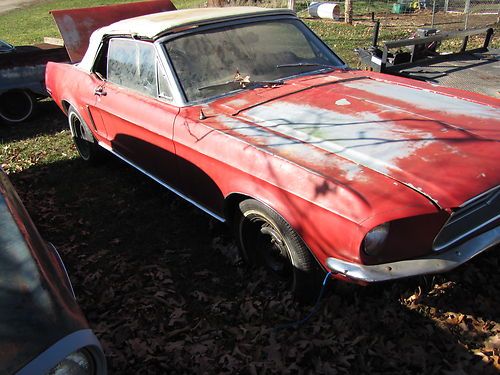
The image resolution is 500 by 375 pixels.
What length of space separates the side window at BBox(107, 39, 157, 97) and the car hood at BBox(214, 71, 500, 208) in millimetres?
774

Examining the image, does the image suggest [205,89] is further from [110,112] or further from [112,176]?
[112,176]

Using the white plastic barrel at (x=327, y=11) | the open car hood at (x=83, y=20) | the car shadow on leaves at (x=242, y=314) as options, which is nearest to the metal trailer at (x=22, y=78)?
the open car hood at (x=83, y=20)

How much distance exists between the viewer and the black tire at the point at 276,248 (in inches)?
104

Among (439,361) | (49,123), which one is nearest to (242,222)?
(439,361)

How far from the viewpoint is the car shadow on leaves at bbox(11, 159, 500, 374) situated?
2605 millimetres

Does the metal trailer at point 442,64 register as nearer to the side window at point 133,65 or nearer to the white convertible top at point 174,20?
the white convertible top at point 174,20

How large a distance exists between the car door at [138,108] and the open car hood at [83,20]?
2.20 meters

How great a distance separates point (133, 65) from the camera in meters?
3.95

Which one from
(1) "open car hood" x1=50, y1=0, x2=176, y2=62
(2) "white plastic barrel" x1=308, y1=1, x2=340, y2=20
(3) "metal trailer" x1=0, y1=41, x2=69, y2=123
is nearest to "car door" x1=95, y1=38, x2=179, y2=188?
(1) "open car hood" x1=50, y1=0, x2=176, y2=62

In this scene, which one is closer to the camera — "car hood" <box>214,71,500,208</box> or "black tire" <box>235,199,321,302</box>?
"car hood" <box>214,71,500,208</box>

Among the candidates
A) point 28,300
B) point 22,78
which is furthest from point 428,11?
point 28,300

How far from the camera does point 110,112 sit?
4180mm

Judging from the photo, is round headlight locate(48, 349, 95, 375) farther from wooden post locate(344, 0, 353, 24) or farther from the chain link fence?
wooden post locate(344, 0, 353, 24)

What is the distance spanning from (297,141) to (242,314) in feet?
4.02
